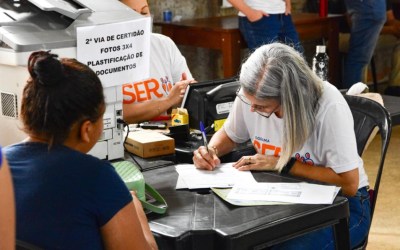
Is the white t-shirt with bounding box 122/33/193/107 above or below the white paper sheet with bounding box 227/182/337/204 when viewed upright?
above

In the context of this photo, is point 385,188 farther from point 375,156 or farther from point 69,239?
point 69,239

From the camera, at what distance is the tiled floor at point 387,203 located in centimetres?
336

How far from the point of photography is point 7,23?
88.0 inches

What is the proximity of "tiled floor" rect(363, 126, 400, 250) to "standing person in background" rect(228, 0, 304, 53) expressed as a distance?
917 mm

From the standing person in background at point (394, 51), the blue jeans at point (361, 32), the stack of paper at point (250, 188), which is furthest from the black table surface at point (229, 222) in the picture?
the standing person in background at point (394, 51)

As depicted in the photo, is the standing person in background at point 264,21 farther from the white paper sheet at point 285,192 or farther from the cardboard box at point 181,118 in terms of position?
the white paper sheet at point 285,192

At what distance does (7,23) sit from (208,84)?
0.91m

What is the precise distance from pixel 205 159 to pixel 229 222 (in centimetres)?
51

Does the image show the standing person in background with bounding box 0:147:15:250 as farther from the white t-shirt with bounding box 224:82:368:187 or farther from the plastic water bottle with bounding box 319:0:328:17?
the plastic water bottle with bounding box 319:0:328:17

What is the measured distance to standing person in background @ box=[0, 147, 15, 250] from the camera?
3.96 ft

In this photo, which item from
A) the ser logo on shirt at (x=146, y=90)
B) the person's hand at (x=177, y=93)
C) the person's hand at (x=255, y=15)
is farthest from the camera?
the person's hand at (x=255, y=15)

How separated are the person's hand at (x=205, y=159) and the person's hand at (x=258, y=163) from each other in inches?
3.1

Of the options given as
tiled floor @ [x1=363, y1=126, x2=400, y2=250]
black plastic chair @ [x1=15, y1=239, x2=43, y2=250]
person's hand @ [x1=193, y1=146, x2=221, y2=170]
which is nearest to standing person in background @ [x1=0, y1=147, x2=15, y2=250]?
black plastic chair @ [x1=15, y1=239, x2=43, y2=250]

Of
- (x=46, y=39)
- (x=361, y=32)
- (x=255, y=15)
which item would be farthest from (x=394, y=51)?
(x=46, y=39)
